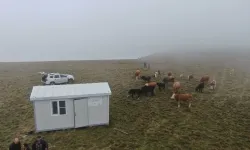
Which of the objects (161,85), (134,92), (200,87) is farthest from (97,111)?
(200,87)

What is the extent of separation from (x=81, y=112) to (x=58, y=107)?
1723 millimetres

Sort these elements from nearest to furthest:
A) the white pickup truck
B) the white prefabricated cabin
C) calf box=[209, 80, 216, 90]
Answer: the white prefabricated cabin
calf box=[209, 80, 216, 90]
the white pickup truck

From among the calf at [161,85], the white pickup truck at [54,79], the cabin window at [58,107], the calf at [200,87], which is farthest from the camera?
the white pickup truck at [54,79]

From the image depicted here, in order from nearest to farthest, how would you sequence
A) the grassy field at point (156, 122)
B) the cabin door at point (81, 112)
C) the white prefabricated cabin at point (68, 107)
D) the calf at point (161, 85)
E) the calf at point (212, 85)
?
the grassy field at point (156, 122) < the white prefabricated cabin at point (68, 107) < the cabin door at point (81, 112) < the calf at point (161, 85) < the calf at point (212, 85)

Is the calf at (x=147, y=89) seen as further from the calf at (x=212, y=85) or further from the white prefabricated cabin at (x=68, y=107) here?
the calf at (x=212, y=85)

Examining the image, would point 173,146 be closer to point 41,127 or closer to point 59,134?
point 59,134

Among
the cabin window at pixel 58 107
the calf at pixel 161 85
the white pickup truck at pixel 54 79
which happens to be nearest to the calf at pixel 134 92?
the calf at pixel 161 85

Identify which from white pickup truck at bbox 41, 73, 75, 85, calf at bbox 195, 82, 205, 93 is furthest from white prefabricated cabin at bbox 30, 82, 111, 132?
white pickup truck at bbox 41, 73, 75, 85

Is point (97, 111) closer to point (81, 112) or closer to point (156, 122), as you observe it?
point (81, 112)

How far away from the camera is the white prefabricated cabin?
21.2m

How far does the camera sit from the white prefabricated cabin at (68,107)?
21.2m

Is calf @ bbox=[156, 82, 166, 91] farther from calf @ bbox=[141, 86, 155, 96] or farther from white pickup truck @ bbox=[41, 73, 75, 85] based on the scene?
white pickup truck @ bbox=[41, 73, 75, 85]

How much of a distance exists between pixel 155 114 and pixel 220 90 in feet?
33.8

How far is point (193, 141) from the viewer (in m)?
19.7
